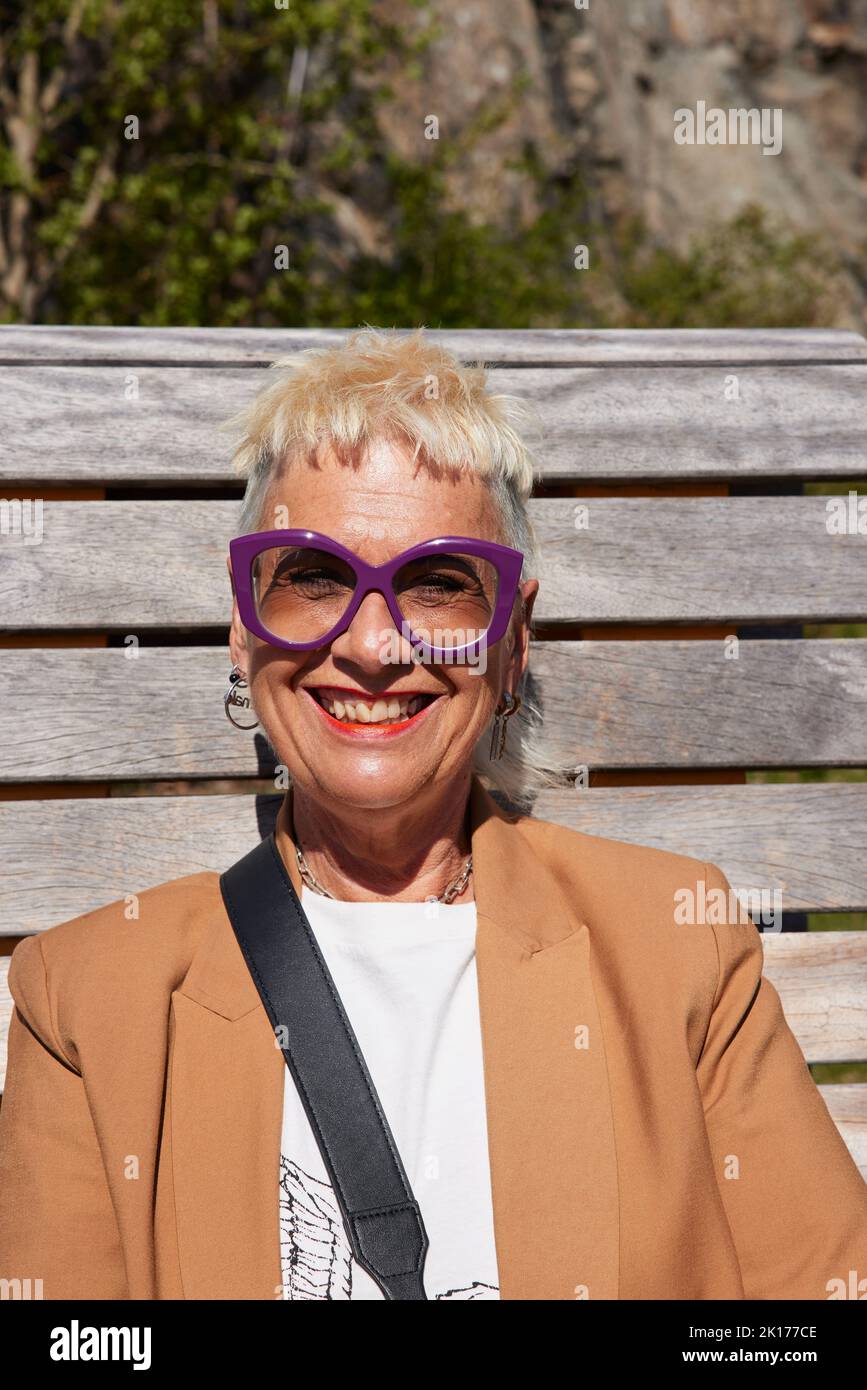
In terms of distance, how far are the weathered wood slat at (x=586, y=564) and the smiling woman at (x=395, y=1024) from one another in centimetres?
45

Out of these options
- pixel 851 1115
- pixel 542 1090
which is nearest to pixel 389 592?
pixel 542 1090

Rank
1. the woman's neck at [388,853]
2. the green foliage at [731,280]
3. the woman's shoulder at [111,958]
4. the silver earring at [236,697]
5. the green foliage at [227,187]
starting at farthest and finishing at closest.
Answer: the green foliage at [731,280] < the green foliage at [227,187] < the silver earring at [236,697] < the woman's neck at [388,853] < the woman's shoulder at [111,958]

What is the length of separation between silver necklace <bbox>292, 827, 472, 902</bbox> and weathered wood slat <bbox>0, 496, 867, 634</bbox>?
0.56 meters

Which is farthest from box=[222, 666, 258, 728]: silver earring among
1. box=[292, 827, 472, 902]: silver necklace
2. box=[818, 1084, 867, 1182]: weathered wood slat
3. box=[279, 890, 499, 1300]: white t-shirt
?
box=[818, 1084, 867, 1182]: weathered wood slat

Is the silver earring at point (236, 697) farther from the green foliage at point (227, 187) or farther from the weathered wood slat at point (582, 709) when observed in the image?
the green foliage at point (227, 187)

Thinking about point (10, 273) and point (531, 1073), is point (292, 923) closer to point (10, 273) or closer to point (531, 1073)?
point (531, 1073)

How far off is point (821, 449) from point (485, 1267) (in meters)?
1.69

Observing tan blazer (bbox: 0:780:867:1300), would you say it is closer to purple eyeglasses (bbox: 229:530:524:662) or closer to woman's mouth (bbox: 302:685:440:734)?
woman's mouth (bbox: 302:685:440:734)

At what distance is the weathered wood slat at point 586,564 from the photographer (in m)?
2.32

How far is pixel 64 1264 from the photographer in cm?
167

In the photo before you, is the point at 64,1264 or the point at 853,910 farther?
the point at 853,910

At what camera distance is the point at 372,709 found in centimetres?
181

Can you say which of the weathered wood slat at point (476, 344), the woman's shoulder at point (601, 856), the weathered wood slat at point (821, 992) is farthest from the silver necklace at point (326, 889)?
the weathered wood slat at point (476, 344)

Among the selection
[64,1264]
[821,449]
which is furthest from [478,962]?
[821,449]
